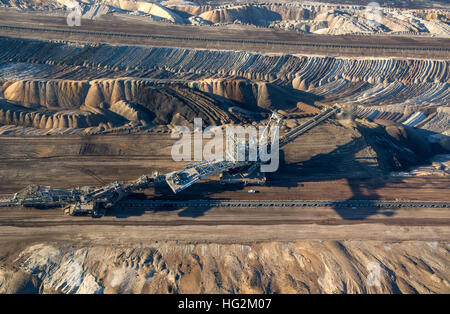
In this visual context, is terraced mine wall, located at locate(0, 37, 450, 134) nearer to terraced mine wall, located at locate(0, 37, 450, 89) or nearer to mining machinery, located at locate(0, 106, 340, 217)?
terraced mine wall, located at locate(0, 37, 450, 89)

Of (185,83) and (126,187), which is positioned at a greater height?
(185,83)

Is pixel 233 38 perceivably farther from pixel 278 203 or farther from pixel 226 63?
pixel 278 203

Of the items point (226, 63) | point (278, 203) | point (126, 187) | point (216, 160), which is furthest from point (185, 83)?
point (278, 203)

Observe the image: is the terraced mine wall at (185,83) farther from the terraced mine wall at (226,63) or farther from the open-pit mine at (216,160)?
the open-pit mine at (216,160)

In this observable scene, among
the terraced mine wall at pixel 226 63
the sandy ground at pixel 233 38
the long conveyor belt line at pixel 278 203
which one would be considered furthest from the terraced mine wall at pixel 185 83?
the long conveyor belt line at pixel 278 203

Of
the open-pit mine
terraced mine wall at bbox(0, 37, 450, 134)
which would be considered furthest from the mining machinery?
terraced mine wall at bbox(0, 37, 450, 134)

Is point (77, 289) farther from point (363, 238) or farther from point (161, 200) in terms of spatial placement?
point (363, 238)
